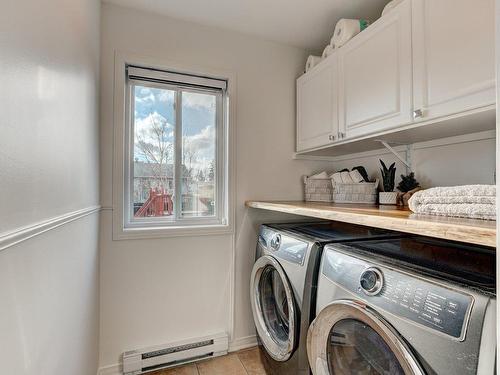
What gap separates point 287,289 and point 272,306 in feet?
1.45

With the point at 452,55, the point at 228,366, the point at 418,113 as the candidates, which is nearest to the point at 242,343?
the point at 228,366

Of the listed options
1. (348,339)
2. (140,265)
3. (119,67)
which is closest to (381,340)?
(348,339)

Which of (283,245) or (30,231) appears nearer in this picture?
(30,231)

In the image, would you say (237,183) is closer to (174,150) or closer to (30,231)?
(174,150)

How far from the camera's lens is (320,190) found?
2074 mm

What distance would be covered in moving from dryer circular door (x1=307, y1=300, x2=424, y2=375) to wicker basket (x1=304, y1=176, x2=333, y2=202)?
1.07 metres

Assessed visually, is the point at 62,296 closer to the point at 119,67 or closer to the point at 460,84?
the point at 119,67

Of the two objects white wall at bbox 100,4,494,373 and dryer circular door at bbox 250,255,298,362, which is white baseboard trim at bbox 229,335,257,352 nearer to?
white wall at bbox 100,4,494,373

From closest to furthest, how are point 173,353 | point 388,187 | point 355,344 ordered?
point 355,344 → point 388,187 → point 173,353

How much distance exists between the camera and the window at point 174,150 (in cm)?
188

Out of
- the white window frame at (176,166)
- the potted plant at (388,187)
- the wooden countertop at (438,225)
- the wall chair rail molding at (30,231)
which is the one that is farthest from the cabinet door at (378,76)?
the wall chair rail molding at (30,231)

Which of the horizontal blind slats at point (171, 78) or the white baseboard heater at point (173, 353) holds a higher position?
the horizontal blind slats at point (171, 78)

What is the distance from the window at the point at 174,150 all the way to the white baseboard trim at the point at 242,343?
35.0 inches

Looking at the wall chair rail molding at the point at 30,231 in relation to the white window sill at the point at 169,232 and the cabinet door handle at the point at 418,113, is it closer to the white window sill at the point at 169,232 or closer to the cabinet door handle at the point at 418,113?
the white window sill at the point at 169,232
